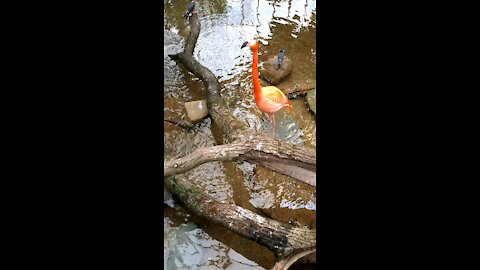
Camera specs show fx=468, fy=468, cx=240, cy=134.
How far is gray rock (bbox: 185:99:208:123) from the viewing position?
9.95 ft

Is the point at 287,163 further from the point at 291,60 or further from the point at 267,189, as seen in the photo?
the point at 291,60

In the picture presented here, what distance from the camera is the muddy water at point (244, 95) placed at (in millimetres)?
2600

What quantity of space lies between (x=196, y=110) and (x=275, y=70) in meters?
0.64

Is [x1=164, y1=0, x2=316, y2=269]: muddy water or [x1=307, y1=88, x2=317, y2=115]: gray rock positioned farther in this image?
[x1=307, y1=88, x2=317, y2=115]: gray rock

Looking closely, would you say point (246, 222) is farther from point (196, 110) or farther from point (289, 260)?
point (196, 110)

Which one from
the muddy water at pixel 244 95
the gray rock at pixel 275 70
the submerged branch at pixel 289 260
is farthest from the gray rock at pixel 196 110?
the submerged branch at pixel 289 260

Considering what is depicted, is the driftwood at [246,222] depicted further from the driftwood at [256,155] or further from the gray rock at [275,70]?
the gray rock at [275,70]

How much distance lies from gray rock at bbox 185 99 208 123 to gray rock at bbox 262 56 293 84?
51cm

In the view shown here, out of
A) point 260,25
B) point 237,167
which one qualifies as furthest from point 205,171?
point 260,25

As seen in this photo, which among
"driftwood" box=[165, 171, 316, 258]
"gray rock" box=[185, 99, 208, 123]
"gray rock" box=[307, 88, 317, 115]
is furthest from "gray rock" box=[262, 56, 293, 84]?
"driftwood" box=[165, 171, 316, 258]

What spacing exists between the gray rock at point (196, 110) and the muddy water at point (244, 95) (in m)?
0.05

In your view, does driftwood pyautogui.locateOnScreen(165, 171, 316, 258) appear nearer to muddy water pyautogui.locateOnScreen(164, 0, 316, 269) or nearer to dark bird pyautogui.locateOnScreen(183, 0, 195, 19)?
muddy water pyautogui.locateOnScreen(164, 0, 316, 269)

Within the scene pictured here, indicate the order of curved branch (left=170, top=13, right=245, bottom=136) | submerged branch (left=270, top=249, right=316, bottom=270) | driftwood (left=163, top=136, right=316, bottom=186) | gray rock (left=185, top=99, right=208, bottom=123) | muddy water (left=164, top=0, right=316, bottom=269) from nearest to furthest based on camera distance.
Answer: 1. submerged branch (left=270, top=249, right=316, bottom=270)
2. driftwood (left=163, top=136, right=316, bottom=186)
3. muddy water (left=164, top=0, right=316, bottom=269)
4. curved branch (left=170, top=13, right=245, bottom=136)
5. gray rock (left=185, top=99, right=208, bottom=123)
